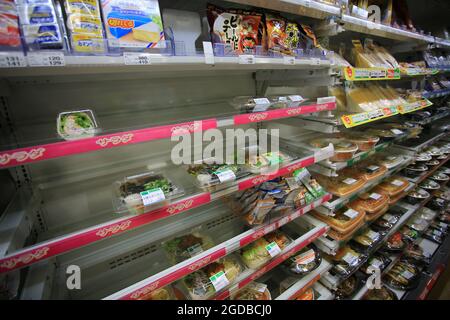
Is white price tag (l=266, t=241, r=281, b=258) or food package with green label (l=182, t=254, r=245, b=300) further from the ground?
white price tag (l=266, t=241, r=281, b=258)

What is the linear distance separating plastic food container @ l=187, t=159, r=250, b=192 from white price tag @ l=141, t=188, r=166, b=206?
0.67ft

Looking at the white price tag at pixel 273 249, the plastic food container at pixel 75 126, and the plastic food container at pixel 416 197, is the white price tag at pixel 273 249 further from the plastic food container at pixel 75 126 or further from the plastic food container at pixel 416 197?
the plastic food container at pixel 416 197

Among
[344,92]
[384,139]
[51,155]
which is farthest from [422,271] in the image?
[51,155]

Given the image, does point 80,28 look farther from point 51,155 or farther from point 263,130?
point 263,130

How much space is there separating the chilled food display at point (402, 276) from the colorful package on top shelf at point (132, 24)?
8.75 feet

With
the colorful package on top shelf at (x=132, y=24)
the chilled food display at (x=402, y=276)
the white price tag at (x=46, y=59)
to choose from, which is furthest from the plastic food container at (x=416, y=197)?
the white price tag at (x=46, y=59)

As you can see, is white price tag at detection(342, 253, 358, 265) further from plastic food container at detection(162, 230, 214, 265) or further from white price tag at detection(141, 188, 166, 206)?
white price tag at detection(141, 188, 166, 206)

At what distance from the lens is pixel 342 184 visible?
158cm

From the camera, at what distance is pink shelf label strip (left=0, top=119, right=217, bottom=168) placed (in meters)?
0.53

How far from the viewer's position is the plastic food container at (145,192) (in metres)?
0.75

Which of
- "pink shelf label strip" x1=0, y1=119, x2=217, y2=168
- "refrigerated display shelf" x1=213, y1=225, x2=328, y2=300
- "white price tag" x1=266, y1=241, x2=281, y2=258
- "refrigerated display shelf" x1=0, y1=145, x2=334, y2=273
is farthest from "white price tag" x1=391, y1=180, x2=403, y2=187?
"pink shelf label strip" x1=0, y1=119, x2=217, y2=168

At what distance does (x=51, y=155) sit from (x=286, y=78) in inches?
49.8

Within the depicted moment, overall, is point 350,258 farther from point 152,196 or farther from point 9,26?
point 9,26
